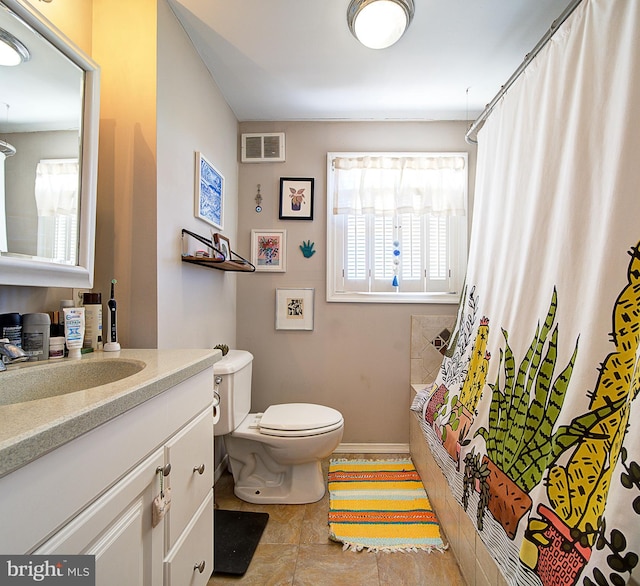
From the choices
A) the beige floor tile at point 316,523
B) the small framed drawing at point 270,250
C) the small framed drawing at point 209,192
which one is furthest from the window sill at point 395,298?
the beige floor tile at point 316,523

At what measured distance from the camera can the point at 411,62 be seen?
6.31 feet

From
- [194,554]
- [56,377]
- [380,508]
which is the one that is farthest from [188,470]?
[380,508]

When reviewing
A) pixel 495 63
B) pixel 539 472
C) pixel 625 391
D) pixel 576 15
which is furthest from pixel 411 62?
pixel 539 472

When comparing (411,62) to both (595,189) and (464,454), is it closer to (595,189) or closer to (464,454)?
(595,189)

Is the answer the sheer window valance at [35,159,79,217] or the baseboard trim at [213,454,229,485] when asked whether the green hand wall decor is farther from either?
the sheer window valance at [35,159,79,217]

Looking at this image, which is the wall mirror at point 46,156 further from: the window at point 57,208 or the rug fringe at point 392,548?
the rug fringe at point 392,548

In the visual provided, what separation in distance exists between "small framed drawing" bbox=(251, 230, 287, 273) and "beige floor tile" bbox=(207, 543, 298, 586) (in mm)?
1613

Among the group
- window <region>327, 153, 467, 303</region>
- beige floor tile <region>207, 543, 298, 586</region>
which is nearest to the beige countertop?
beige floor tile <region>207, 543, 298, 586</region>

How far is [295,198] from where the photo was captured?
8.39 ft

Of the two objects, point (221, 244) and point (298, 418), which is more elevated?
point (221, 244)

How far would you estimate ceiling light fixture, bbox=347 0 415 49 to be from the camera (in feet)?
4.86

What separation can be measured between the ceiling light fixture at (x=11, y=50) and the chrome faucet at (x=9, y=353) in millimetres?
769

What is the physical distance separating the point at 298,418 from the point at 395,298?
1088mm

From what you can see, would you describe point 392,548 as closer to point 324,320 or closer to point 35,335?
point 324,320
